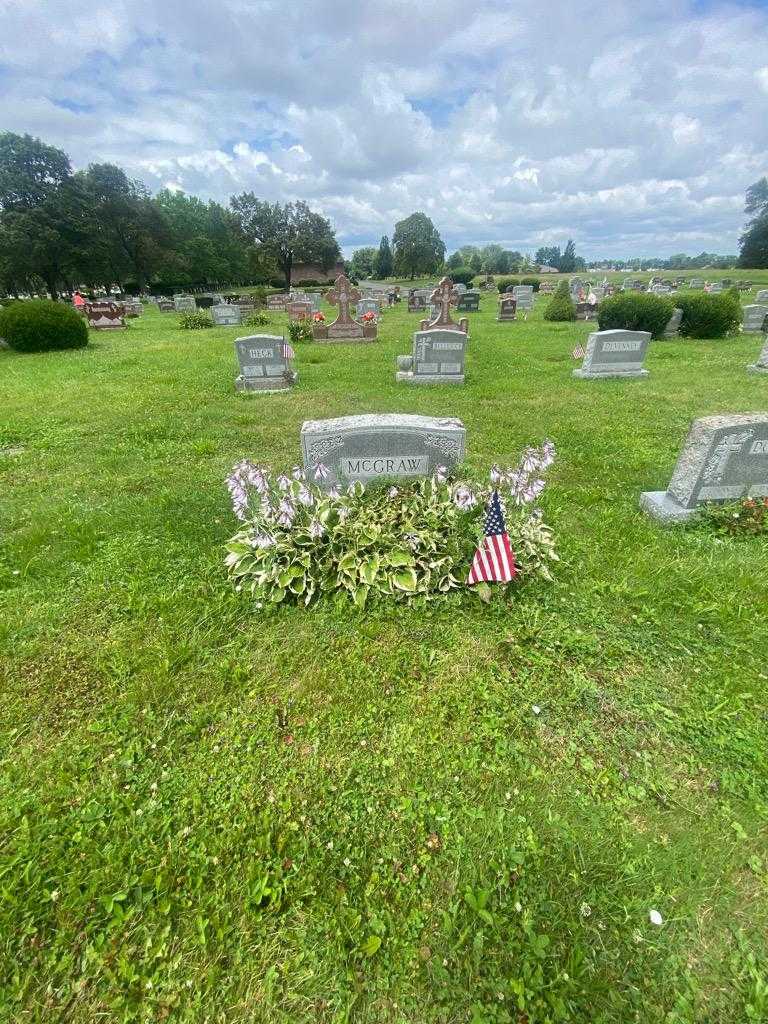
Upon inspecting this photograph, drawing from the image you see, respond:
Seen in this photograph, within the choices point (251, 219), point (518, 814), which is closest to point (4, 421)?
point (518, 814)

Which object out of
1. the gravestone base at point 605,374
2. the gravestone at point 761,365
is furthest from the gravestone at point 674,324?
the gravestone base at point 605,374

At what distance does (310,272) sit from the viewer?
6962cm

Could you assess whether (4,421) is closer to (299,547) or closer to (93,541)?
(93,541)

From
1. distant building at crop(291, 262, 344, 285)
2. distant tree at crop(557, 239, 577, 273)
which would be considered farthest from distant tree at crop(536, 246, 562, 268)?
distant building at crop(291, 262, 344, 285)

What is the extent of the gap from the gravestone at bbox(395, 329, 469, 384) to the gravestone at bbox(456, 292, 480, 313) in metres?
20.6

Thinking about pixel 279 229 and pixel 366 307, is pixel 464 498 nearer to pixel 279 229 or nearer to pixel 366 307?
pixel 366 307

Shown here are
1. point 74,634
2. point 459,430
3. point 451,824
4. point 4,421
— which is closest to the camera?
point 451,824

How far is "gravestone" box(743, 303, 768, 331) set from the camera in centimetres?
1688

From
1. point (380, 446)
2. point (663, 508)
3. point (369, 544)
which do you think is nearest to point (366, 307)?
point (380, 446)

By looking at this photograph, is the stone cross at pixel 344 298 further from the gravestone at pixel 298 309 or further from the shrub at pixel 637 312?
the shrub at pixel 637 312

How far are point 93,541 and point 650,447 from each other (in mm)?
7362

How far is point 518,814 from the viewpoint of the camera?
2.25 m

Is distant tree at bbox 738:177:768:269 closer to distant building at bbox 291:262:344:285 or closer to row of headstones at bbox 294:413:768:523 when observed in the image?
distant building at bbox 291:262:344:285

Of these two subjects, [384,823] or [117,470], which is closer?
[384,823]
